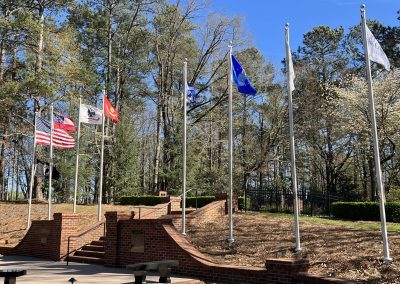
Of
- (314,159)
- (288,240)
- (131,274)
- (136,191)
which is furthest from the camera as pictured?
(314,159)

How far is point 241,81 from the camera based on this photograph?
1350cm

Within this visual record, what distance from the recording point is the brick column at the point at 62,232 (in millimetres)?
15633

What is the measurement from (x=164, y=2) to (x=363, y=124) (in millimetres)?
19022

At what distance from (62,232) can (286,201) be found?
11.0 metres

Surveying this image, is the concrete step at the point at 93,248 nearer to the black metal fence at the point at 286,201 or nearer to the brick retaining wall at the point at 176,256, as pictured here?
the brick retaining wall at the point at 176,256

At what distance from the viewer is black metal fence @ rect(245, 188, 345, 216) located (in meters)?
21.1

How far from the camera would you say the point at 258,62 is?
3953 centimetres

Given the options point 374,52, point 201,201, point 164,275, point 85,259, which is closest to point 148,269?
point 164,275

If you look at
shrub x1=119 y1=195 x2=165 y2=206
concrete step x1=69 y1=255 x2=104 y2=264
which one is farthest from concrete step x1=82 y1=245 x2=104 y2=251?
shrub x1=119 y1=195 x2=165 y2=206

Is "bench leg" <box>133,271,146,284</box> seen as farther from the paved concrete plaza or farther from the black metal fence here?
the black metal fence

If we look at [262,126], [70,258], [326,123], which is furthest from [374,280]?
[262,126]

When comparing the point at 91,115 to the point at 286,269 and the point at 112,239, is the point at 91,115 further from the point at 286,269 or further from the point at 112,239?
the point at 286,269

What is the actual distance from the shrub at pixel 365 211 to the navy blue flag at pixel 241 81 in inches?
314

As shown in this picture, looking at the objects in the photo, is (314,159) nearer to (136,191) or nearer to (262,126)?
(262,126)
